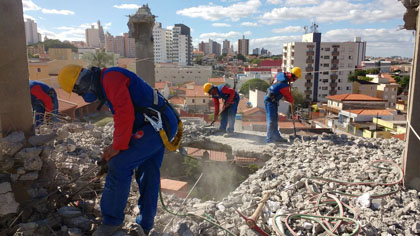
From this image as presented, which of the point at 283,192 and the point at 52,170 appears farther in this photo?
the point at 283,192

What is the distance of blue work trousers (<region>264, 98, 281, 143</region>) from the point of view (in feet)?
24.2

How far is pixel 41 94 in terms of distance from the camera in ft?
20.4

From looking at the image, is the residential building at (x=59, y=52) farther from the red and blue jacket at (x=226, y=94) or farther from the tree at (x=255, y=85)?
the red and blue jacket at (x=226, y=94)

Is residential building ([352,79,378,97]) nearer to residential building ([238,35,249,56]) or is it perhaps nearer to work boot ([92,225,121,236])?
work boot ([92,225,121,236])

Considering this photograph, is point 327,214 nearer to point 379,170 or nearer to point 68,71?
point 379,170

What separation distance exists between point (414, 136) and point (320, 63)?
40353mm

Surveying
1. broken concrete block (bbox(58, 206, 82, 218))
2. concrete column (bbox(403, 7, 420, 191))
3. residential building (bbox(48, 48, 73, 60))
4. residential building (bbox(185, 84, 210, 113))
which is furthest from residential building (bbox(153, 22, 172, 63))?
broken concrete block (bbox(58, 206, 82, 218))

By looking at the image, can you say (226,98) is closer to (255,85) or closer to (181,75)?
(255,85)

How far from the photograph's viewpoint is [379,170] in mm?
4617

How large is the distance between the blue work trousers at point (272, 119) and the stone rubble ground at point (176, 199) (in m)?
1.58

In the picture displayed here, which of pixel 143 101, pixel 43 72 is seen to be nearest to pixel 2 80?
pixel 143 101

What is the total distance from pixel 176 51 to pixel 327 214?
80.8m

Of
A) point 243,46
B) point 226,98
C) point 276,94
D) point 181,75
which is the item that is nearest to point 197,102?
point 226,98

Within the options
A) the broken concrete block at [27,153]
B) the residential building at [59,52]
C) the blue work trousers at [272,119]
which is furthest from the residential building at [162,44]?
the broken concrete block at [27,153]
